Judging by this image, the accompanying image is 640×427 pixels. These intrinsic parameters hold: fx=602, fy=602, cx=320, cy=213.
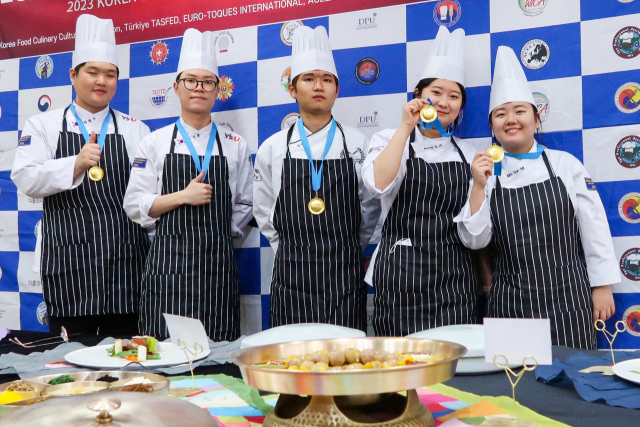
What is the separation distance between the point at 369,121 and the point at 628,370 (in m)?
2.15

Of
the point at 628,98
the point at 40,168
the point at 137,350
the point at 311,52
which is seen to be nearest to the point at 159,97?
the point at 40,168

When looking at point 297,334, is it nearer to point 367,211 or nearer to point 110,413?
point 110,413

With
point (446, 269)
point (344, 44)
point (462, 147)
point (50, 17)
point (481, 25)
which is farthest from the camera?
point (50, 17)

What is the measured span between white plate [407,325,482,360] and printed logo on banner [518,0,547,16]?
75.2 inches

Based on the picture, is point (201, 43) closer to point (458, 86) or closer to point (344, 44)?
point (344, 44)

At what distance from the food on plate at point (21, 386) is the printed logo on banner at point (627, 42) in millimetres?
2697

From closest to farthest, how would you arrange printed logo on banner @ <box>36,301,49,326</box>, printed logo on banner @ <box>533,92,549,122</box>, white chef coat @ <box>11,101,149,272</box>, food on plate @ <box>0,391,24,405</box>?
1. food on plate @ <box>0,391,24,405</box>
2. printed logo on banner @ <box>533,92,549,122</box>
3. white chef coat @ <box>11,101,149,272</box>
4. printed logo on banner @ <box>36,301,49,326</box>

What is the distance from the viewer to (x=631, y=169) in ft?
8.89

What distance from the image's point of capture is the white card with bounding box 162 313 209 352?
1388 millimetres

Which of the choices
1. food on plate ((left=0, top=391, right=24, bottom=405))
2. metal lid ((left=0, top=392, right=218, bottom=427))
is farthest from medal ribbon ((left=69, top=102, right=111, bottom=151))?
metal lid ((left=0, top=392, right=218, bottom=427))

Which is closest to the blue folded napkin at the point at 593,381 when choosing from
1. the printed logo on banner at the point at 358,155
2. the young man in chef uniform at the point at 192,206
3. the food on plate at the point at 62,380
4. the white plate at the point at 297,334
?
the white plate at the point at 297,334

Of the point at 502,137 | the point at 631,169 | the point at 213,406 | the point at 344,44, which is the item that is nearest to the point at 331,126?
the point at 344,44

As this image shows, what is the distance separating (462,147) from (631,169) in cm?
75

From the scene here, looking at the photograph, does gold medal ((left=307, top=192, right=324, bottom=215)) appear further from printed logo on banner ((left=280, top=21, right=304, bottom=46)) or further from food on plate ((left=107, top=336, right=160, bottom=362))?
food on plate ((left=107, top=336, right=160, bottom=362))
